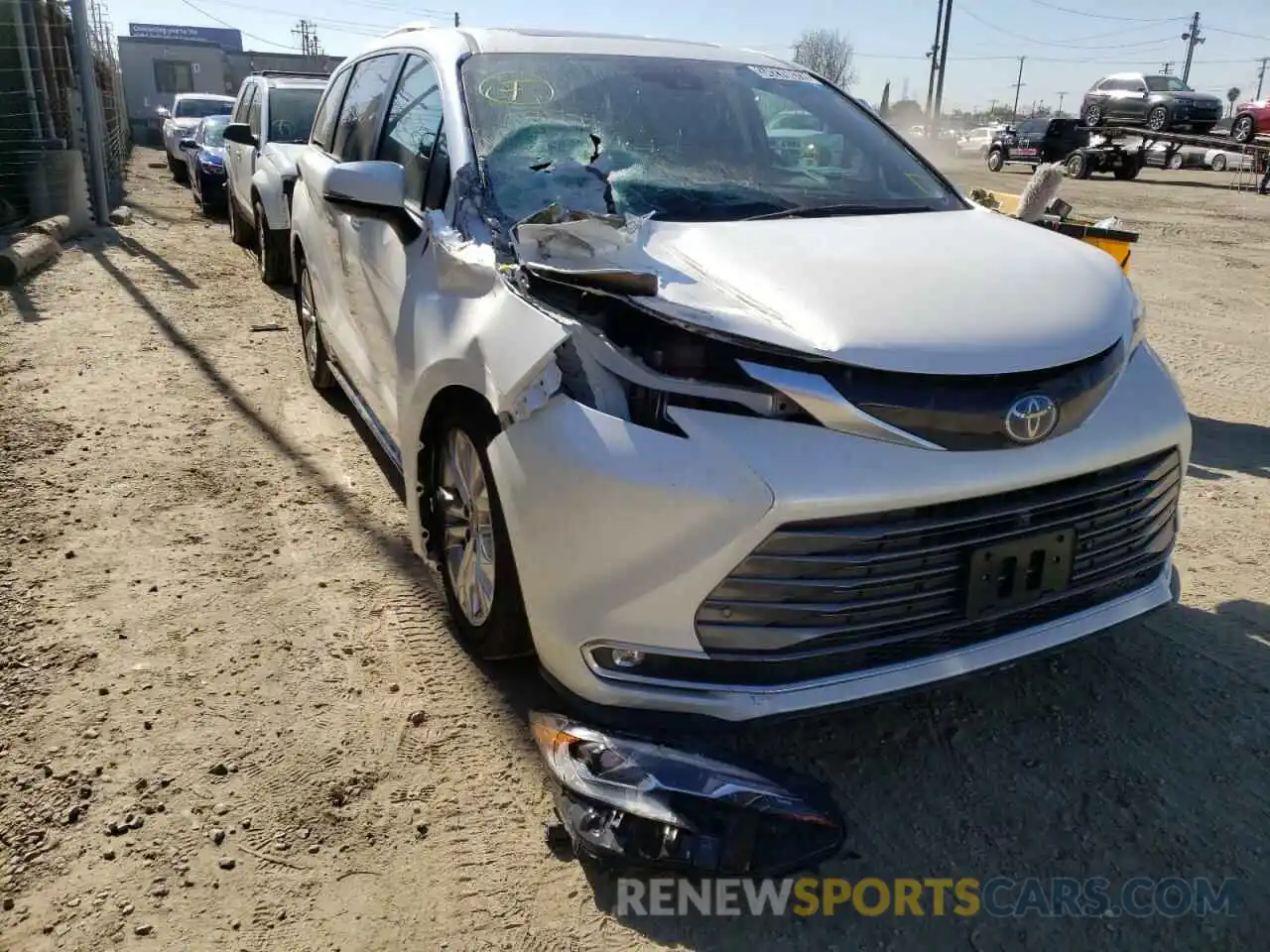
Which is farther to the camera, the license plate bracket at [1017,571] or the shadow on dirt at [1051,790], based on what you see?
the license plate bracket at [1017,571]

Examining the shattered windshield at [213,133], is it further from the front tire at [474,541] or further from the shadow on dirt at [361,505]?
the front tire at [474,541]

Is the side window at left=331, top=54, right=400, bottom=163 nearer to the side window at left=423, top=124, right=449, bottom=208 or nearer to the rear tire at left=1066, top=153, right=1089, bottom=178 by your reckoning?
the side window at left=423, top=124, right=449, bottom=208

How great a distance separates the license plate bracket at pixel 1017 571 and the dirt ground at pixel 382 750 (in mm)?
556

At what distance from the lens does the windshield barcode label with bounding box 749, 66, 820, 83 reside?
384 cm

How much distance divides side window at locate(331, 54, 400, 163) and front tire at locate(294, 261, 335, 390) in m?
0.84

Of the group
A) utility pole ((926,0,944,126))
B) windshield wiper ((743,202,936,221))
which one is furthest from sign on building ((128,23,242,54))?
windshield wiper ((743,202,936,221))

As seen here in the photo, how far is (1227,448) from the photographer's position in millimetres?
5094

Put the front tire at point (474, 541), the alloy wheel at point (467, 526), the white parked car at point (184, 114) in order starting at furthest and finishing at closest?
the white parked car at point (184, 114), the alloy wheel at point (467, 526), the front tire at point (474, 541)

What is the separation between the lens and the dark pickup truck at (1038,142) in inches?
1085

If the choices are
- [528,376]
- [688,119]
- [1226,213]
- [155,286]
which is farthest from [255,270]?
[1226,213]

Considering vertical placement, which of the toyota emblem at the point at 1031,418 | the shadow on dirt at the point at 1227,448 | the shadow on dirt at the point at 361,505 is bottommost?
the shadow on dirt at the point at 1227,448

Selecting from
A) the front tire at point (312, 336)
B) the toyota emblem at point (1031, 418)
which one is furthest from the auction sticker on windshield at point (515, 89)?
the front tire at point (312, 336)

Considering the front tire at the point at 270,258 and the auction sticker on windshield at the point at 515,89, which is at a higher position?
the auction sticker on windshield at the point at 515,89

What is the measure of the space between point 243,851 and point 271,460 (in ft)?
8.72
